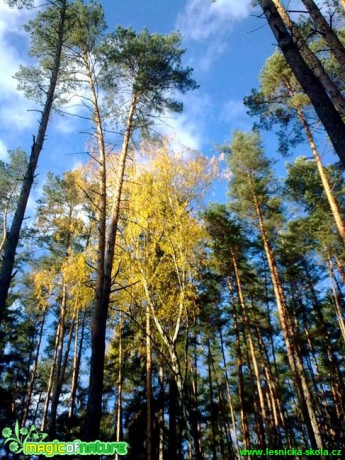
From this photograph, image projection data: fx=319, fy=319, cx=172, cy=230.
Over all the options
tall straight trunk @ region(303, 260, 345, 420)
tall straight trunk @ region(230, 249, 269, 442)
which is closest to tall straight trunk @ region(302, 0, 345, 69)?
tall straight trunk @ region(230, 249, 269, 442)

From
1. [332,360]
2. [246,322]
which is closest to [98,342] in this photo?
[246,322]

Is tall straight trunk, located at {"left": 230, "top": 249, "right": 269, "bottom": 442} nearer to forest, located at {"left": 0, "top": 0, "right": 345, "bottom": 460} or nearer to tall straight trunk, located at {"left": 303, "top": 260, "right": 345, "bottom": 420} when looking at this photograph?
forest, located at {"left": 0, "top": 0, "right": 345, "bottom": 460}

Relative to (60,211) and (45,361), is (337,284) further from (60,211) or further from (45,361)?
(45,361)

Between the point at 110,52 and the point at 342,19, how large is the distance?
8.80 meters

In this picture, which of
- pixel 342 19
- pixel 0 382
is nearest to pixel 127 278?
pixel 342 19

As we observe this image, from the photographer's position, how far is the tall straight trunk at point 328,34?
7043 mm

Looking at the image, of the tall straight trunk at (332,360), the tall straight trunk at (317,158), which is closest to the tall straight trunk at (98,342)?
the tall straight trunk at (317,158)

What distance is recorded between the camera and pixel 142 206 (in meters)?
9.03

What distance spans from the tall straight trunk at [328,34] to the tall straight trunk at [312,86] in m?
2.48

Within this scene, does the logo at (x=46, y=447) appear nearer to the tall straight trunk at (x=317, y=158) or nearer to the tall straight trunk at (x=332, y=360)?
the tall straight trunk at (x=317, y=158)

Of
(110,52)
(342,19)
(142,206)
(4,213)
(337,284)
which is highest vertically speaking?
(342,19)

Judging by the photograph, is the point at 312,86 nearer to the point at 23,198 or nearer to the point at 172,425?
the point at 23,198

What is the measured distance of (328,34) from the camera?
7152 millimetres

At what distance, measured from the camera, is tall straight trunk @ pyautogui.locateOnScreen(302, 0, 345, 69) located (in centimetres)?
704
